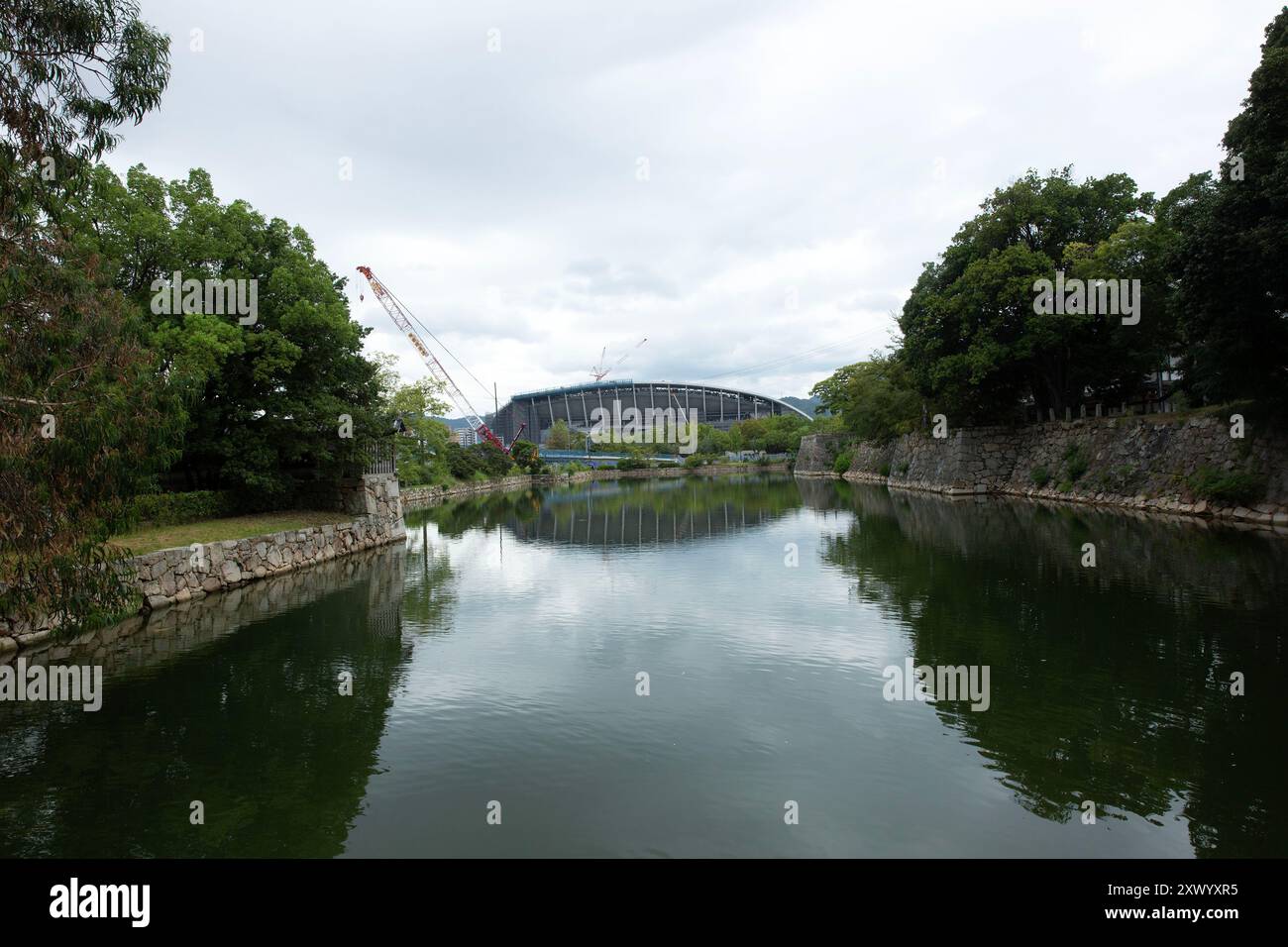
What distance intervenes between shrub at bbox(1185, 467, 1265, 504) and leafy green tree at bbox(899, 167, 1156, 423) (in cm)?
759

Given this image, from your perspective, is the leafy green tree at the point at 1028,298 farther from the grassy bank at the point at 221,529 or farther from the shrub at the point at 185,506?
the shrub at the point at 185,506

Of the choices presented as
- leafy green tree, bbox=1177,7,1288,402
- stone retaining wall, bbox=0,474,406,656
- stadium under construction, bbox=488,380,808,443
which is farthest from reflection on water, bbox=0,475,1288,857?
stadium under construction, bbox=488,380,808,443

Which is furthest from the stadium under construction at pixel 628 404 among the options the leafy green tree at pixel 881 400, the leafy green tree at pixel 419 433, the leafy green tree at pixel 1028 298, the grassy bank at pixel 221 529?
the grassy bank at pixel 221 529

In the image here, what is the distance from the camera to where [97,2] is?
636 centimetres

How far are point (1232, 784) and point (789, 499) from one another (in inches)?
1396

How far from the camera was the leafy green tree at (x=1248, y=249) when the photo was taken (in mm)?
15398

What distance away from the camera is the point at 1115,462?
27641mm

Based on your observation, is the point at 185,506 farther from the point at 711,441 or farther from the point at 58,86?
the point at 711,441

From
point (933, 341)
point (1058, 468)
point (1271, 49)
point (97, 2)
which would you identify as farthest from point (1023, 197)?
point (97, 2)

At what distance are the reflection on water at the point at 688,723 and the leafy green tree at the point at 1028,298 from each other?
57.1ft

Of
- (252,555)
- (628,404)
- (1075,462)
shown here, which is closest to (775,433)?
(628,404)

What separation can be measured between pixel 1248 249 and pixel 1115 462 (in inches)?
541

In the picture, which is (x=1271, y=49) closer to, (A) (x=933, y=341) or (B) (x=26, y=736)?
(A) (x=933, y=341)
